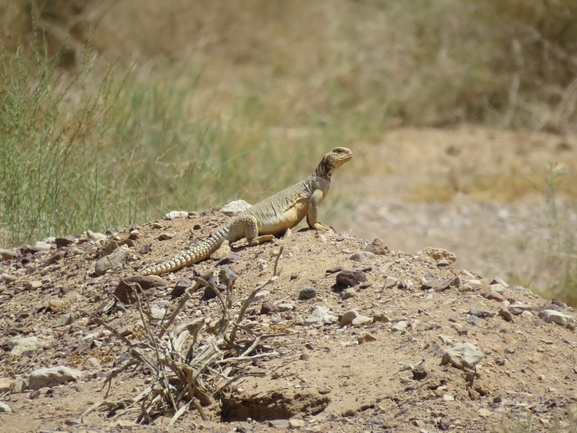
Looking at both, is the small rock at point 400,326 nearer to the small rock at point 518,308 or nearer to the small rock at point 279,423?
the small rock at point 518,308

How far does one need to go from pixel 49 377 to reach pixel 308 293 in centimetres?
151

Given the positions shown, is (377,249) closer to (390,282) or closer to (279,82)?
(390,282)

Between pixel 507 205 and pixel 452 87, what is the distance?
4.53m

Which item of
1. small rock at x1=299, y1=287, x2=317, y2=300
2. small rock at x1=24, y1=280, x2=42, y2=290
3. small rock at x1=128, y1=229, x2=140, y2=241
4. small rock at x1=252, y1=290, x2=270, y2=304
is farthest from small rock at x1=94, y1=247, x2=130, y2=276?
small rock at x1=299, y1=287, x2=317, y2=300

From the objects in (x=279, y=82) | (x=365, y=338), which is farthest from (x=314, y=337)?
(x=279, y=82)

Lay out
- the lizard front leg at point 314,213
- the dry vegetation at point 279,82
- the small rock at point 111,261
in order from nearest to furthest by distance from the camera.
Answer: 1. the small rock at point 111,261
2. the lizard front leg at point 314,213
3. the dry vegetation at point 279,82

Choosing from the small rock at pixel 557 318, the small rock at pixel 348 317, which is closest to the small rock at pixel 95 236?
the small rock at pixel 348 317

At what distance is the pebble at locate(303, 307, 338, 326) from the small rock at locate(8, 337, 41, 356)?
5.50ft

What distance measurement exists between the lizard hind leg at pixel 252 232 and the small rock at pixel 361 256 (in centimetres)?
74

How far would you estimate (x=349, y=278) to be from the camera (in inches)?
184

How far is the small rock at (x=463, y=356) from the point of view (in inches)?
149

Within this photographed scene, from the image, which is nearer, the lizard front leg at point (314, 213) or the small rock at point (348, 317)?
the small rock at point (348, 317)

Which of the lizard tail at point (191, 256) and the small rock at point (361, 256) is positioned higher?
the small rock at point (361, 256)

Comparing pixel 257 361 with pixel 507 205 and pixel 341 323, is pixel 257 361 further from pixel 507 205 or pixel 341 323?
pixel 507 205
